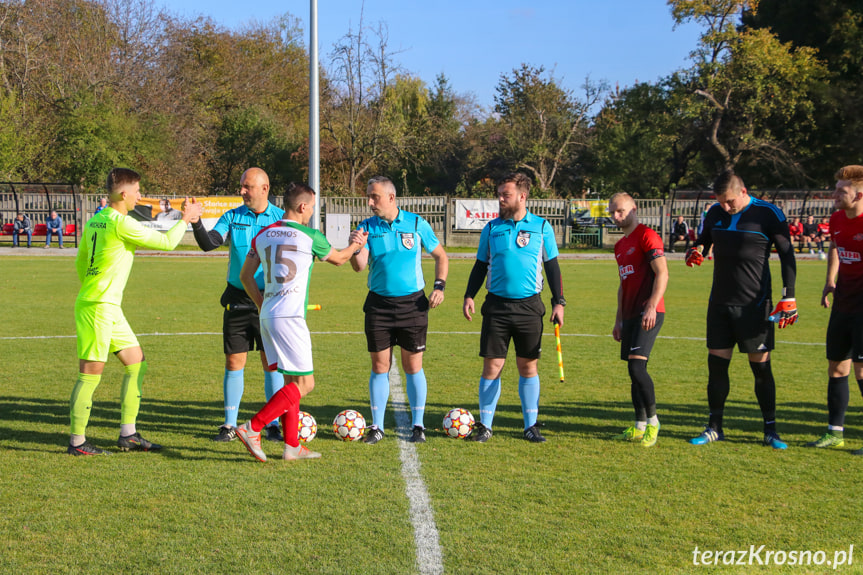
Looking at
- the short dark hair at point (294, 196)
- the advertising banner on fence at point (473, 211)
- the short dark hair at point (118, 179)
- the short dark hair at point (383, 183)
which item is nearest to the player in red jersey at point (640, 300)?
the short dark hair at point (383, 183)

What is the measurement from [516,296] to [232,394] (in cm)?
255

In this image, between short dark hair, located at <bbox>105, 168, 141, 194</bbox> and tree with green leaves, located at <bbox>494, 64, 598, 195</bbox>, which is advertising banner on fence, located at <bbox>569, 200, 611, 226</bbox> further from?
short dark hair, located at <bbox>105, 168, 141, 194</bbox>

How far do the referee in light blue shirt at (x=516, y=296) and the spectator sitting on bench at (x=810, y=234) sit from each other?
2959cm

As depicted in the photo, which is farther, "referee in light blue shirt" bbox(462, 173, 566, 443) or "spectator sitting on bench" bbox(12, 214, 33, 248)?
"spectator sitting on bench" bbox(12, 214, 33, 248)

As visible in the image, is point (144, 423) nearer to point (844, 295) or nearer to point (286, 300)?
point (286, 300)

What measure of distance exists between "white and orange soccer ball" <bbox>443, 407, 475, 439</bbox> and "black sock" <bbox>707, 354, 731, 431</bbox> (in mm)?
2043

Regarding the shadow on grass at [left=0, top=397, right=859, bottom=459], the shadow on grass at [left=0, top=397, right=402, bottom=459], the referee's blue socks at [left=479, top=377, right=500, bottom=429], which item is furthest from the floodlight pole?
the referee's blue socks at [left=479, top=377, right=500, bottom=429]

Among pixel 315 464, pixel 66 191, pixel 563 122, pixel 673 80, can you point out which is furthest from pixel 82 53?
pixel 315 464

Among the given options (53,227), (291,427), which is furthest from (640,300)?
(53,227)

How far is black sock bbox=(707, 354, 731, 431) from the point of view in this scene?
6.20m

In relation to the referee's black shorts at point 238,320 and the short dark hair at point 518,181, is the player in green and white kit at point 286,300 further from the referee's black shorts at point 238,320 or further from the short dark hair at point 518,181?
the short dark hair at point 518,181

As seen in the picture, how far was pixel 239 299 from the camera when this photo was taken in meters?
6.16

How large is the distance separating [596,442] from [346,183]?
139 feet

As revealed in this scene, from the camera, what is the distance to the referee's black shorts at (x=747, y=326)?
5.98 metres
